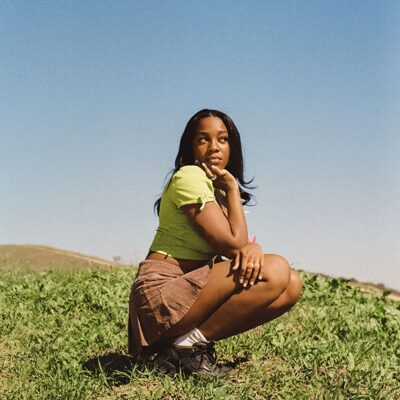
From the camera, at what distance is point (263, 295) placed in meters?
3.97

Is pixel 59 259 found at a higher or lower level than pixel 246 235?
lower

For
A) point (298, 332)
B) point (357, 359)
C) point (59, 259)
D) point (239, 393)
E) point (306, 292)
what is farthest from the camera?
point (59, 259)

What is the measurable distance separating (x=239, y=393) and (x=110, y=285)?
4.06 meters

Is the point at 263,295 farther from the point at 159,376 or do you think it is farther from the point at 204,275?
the point at 159,376

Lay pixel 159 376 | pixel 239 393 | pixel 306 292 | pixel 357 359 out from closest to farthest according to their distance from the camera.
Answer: pixel 239 393, pixel 159 376, pixel 357 359, pixel 306 292

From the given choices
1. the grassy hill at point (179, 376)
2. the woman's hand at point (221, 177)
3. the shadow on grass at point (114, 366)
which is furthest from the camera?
the shadow on grass at point (114, 366)

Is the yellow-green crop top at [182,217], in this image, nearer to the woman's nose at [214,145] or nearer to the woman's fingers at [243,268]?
the woman's nose at [214,145]

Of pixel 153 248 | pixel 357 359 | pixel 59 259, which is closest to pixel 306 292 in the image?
pixel 357 359

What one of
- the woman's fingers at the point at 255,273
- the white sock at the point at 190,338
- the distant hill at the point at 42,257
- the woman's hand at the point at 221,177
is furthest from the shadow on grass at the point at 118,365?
the distant hill at the point at 42,257

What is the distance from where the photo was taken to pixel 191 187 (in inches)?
157

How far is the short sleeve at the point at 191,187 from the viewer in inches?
155

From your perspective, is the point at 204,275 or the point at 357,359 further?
the point at 357,359

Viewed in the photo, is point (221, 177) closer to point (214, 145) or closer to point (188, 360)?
point (214, 145)

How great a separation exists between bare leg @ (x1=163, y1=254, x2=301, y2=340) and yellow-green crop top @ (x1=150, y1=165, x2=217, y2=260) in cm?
24
